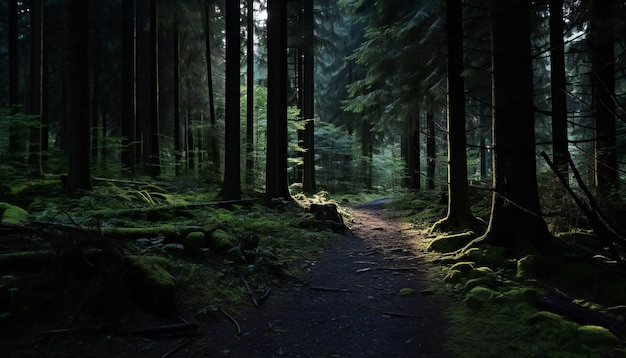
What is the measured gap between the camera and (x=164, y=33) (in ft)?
67.4

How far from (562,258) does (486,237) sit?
51.4 inches

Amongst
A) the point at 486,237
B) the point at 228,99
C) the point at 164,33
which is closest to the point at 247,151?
the point at 228,99

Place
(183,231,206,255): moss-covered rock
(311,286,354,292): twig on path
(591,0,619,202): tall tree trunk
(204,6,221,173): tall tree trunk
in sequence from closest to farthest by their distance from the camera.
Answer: (311,286,354,292): twig on path, (183,231,206,255): moss-covered rock, (591,0,619,202): tall tree trunk, (204,6,221,173): tall tree trunk

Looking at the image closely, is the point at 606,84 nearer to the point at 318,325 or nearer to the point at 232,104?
the point at 318,325

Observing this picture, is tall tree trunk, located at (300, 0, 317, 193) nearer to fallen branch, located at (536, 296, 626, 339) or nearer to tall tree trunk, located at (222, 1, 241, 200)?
tall tree trunk, located at (222, 1, 241, 200)

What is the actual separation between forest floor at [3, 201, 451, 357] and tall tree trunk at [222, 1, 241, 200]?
255 inches

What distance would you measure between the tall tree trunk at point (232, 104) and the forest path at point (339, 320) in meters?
6.25

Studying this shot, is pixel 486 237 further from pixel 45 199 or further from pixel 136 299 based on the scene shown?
pixel 45 199

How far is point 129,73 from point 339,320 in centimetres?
1539

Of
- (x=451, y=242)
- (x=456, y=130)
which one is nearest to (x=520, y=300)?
(x=451, y=242)

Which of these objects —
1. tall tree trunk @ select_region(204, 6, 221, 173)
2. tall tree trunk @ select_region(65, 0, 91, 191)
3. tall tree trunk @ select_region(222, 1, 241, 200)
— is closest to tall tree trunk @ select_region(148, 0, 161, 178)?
tall tree trunk @ select_region(204, 6, 221, 173)

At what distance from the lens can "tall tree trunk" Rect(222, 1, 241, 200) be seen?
12328 millimetres

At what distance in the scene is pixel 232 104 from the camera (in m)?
12.6

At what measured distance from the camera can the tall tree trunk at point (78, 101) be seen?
10.6 meters
